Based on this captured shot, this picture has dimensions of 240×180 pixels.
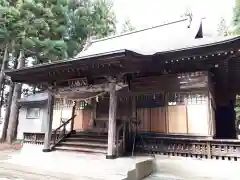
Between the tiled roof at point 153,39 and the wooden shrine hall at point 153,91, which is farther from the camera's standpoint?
the tiled roof at point 153,39

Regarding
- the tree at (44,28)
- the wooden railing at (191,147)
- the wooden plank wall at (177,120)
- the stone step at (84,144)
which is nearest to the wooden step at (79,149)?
the stone step at (84,144)

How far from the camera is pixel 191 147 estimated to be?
6828mm

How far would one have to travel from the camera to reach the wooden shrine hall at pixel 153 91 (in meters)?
6.43

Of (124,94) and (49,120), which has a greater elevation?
(124,94)

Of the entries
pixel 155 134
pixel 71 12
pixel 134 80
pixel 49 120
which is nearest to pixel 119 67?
pixel 134 80

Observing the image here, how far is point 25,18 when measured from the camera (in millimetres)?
13180

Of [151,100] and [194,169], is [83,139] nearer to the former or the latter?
[151,100]

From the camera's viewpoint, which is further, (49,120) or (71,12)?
(71,12)

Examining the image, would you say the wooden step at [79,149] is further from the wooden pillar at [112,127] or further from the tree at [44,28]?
the tree at [44,28]

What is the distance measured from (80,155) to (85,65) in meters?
2.82

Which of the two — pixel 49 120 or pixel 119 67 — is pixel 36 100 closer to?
pixel 49 120

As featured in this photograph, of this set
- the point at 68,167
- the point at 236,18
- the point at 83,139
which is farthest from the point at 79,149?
the point at 236,18

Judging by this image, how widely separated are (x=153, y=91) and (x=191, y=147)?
2.20 m

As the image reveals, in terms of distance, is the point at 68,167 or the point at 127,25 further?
the point at 127,25
